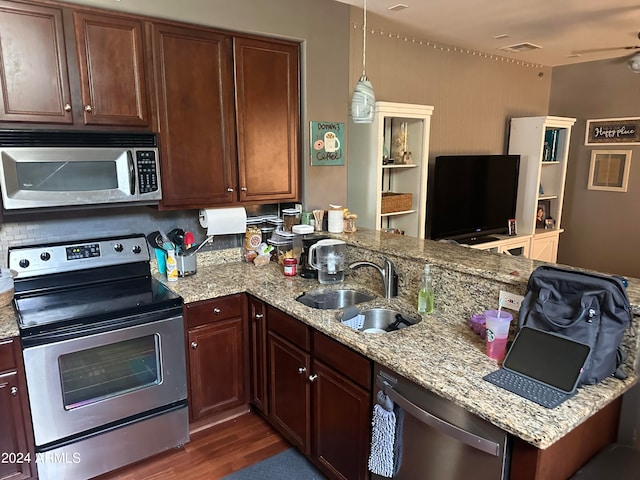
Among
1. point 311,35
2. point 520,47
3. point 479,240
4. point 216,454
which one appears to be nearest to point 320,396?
point 216,454

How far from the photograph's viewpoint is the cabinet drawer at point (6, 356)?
1816 mm

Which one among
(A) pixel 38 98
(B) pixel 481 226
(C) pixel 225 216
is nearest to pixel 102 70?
(A) pixel 38 98

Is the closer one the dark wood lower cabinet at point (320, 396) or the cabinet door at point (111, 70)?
the dark wood lower cabinet at point (320, 396)

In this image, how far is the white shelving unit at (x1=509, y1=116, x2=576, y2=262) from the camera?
446cm

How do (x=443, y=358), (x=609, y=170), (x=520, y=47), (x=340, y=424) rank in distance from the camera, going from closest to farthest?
(x=443, y=358)
(x=340, y=424)
(x=520, y=47)
(x=609, y=170)

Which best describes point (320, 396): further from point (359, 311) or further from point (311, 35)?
point (311, 35)

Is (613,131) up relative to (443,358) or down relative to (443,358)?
up

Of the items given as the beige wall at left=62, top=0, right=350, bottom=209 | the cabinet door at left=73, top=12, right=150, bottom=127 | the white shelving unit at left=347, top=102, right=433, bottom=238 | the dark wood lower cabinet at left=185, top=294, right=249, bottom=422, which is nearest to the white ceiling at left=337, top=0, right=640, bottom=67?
the beige wall at left=62, top=0, right=350, bottom=209

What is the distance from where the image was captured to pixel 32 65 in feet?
6.52

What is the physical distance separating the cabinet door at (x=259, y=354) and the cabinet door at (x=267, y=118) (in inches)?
28.5

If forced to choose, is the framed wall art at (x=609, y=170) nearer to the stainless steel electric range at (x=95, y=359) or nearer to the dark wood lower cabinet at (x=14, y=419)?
the stainless steel electric range at (x=95, y=359)

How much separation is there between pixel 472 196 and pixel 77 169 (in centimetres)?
335

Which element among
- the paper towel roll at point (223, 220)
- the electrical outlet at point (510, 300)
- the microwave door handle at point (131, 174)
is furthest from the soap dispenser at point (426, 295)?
the microwave door handle at point (131, 174)

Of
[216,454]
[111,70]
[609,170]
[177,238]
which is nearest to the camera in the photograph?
[111,70]
